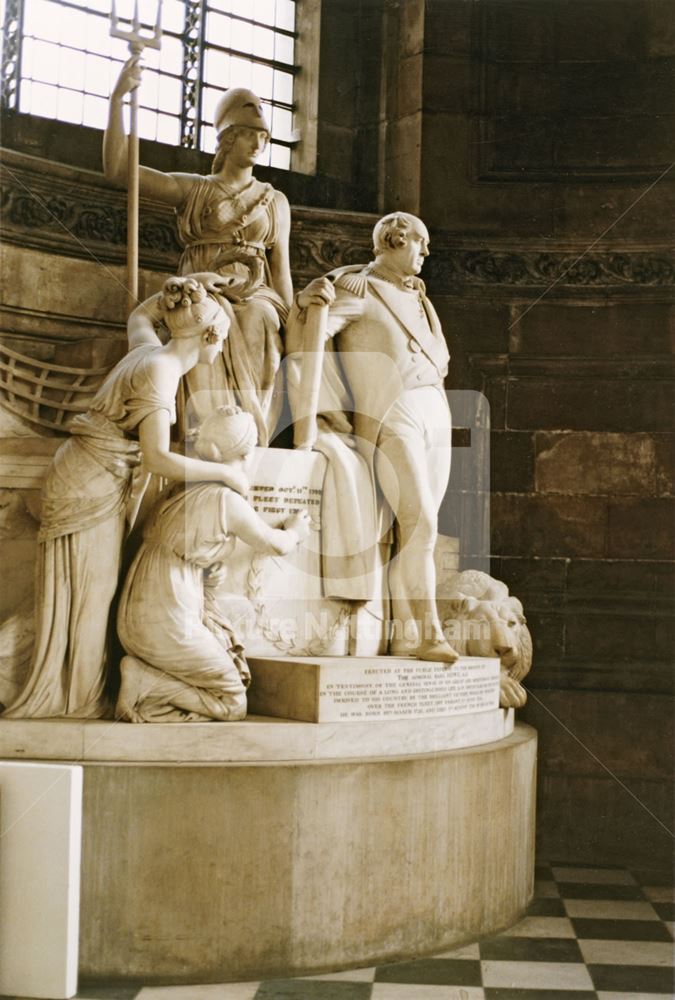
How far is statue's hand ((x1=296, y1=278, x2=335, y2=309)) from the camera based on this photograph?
5754 mm

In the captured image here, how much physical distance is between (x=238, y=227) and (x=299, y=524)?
157cm

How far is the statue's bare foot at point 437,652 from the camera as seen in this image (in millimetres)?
5469

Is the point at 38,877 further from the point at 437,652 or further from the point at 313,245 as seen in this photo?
the point at 313,245

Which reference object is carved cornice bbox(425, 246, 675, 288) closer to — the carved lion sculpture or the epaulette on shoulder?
the epaulette on shoulder

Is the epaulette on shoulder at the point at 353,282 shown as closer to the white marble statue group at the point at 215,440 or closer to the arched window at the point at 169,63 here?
the white marble statue group at the point at 215,440

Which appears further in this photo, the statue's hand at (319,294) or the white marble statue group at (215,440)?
the statue's hand at (319,294)

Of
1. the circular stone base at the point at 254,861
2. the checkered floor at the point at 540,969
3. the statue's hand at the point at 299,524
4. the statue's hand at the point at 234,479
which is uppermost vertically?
the statue's hand at the point at 234,479

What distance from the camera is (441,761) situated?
5090mm

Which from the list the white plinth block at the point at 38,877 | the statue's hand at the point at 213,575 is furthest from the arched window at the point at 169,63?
the white plinth block at the point at 38,877

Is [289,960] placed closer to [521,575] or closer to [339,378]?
[339,378]

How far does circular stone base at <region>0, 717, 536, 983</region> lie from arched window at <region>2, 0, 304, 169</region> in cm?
415

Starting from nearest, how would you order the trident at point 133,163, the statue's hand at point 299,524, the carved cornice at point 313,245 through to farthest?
the statue's hand at point 299,524
the trident at point 133,163
the carved cornice at point 313,245

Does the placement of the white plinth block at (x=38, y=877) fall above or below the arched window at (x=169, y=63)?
below

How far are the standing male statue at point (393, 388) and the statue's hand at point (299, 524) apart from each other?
1.04 feet
